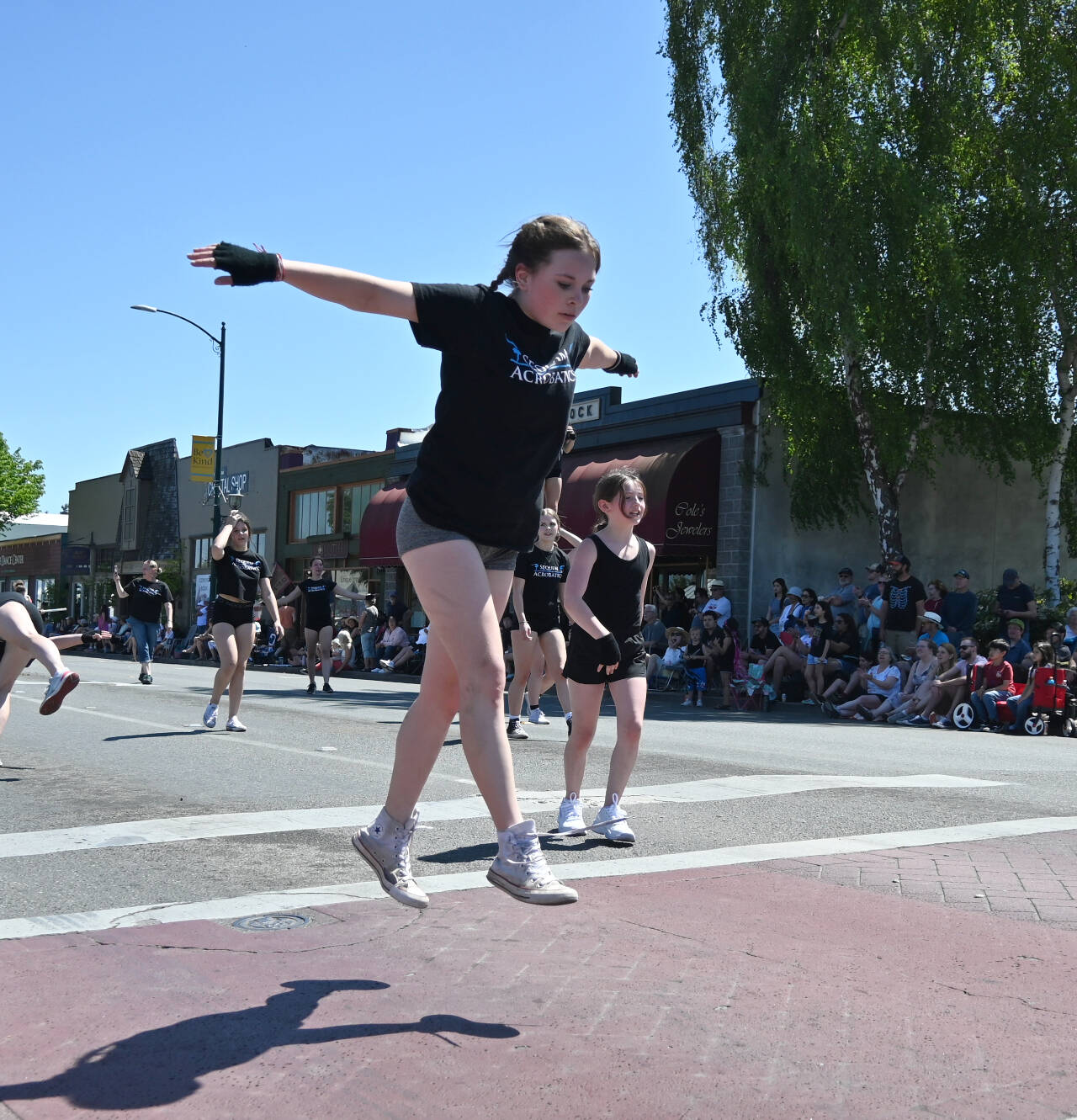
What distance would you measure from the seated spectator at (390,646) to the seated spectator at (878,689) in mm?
11975

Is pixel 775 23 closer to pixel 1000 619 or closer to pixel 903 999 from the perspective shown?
pixel 1000 619

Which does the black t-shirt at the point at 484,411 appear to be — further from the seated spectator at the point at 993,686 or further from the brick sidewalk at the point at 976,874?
the seated spectator at the point at 993,686

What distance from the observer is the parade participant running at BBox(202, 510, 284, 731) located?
11.5 meters

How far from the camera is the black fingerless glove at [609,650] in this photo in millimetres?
5996

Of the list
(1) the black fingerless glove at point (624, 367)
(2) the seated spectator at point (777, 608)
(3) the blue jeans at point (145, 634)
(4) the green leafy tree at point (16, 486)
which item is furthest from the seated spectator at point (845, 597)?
(4) the green leafy tree at point (16, 486)

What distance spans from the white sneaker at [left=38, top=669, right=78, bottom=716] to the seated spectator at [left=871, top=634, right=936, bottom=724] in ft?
37.0

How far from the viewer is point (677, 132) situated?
24703mm

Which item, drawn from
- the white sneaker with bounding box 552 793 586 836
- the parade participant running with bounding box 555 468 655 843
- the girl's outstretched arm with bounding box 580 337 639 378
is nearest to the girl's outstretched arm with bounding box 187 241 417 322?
the girl's outstretched arm with bounding box 580 337 639 378

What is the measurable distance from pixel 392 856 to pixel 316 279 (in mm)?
1644

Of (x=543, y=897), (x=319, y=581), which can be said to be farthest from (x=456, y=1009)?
(x=319, y=581)

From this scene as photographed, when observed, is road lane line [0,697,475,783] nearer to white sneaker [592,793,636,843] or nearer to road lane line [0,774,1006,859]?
road lane line [0,774,1006,859]

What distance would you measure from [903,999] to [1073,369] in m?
20.3

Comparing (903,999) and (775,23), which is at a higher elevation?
(775,23)

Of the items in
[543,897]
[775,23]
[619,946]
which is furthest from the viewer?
[775,23]
